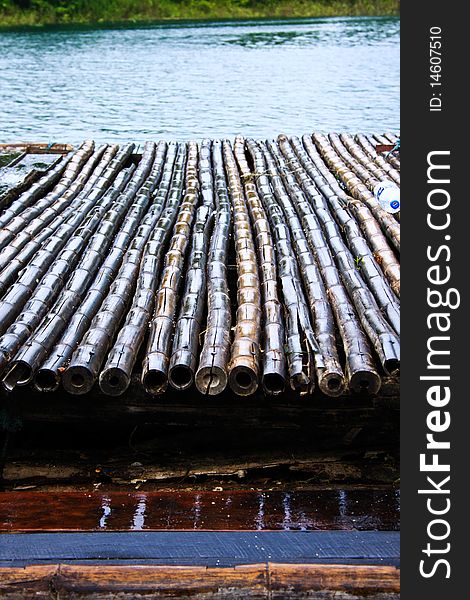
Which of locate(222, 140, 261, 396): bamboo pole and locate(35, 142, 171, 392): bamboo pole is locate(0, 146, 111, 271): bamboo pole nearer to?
locate(35, 142, 171, 392): bamboo pole

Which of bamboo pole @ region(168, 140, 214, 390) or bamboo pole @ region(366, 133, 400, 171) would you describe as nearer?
bamboo pole @ region(168, 140, 214, 390)

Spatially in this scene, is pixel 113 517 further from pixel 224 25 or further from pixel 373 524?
pixel 224 25

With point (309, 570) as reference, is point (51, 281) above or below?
above

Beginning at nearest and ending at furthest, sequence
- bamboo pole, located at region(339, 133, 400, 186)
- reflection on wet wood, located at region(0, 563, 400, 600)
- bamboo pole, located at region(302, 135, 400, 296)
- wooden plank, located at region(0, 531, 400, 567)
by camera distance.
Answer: reflection on wet wood, located at region(0, 563, 400, 600) < wooden plank, located at region(0, 531, 400, 567) < bamboo pole, located at region(302, 135, 400, 296) < bamboo pole, located at region(339, 133, 400, 186)

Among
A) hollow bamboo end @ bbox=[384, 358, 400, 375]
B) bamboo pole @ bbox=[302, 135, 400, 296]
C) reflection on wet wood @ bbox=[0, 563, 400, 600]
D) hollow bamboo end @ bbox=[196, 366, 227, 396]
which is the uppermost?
bamboo pole @ bbox=[302, 135, 400, 296]

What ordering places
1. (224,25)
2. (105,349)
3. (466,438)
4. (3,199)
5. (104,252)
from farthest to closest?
(224,25) → (3,199) → (104,252) → (105,349) → (466,438)

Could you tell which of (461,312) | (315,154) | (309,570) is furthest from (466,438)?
(315,154)

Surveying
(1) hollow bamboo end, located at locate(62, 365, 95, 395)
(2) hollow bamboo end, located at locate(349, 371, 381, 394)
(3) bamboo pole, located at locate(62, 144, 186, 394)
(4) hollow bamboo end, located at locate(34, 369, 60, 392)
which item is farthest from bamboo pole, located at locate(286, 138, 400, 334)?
(4) hollow bamboo end, located at locate(34, 369, 60, 392)

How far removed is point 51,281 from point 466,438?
5156mm

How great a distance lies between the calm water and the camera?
29.3m

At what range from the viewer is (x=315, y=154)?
1445 cm

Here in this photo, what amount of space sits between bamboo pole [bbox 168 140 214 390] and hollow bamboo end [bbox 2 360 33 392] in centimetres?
123

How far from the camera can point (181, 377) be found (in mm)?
6418

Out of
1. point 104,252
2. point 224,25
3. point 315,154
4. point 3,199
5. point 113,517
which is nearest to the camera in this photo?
point 113,517
